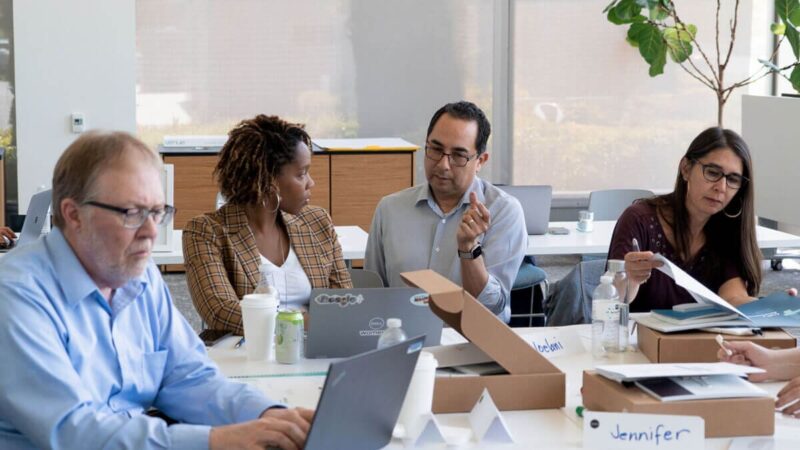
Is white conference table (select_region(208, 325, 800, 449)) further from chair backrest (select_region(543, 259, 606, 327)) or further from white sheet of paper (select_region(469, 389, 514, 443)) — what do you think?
chair backrest (select_region(543, 259, 606, 327))

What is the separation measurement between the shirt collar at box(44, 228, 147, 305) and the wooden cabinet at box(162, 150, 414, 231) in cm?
542

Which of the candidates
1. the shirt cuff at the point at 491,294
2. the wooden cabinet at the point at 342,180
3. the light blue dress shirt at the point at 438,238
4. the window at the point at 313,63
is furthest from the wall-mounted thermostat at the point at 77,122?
the shirt cuff at the point at 491,294

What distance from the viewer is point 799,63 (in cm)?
735

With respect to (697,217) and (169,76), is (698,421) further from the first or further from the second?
(169,76)

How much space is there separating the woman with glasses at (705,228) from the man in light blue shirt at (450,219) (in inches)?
14.1

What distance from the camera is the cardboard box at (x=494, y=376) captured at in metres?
2.41

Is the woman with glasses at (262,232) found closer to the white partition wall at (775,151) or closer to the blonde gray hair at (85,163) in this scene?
the blonde gray hair at (85,163)

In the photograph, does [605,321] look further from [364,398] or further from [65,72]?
[65,72]

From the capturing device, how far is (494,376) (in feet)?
8.07

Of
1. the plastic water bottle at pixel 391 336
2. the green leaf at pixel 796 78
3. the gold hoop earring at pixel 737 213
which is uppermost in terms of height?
the green leaf at pixel 796 78

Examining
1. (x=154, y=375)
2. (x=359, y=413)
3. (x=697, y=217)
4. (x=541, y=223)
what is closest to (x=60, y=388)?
(x=154, y=375)

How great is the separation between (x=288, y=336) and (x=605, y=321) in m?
0.85

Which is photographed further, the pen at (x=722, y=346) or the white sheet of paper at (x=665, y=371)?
the pen at (x=722, y=346)

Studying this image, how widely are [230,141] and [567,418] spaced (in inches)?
61.0
